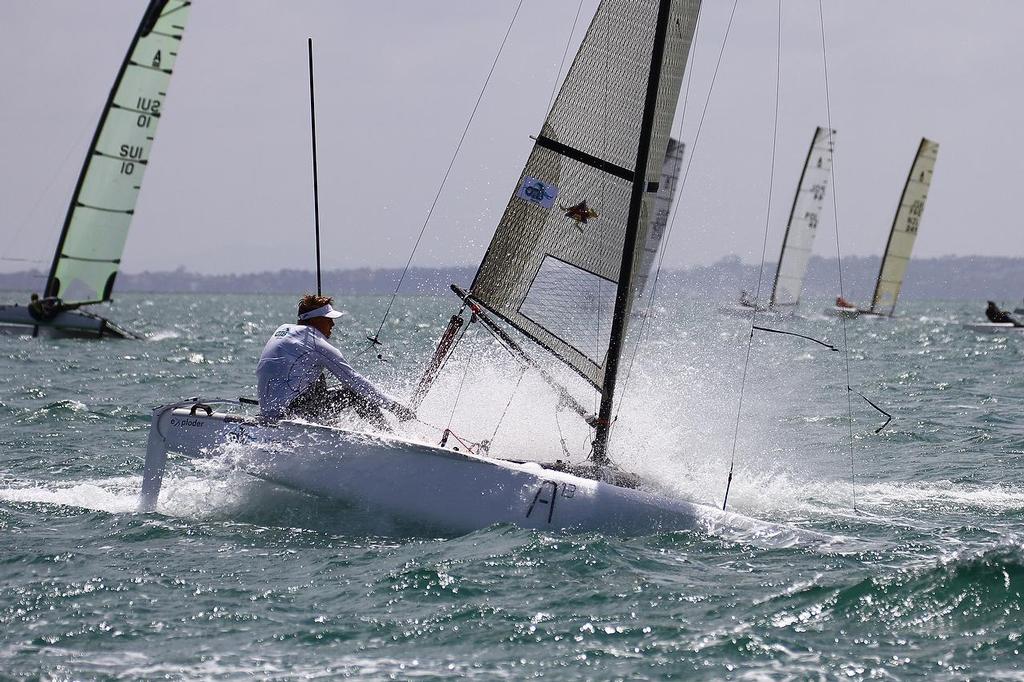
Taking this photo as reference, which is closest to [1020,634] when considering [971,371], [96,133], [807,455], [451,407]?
[451,407]

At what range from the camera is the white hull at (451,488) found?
6902mm

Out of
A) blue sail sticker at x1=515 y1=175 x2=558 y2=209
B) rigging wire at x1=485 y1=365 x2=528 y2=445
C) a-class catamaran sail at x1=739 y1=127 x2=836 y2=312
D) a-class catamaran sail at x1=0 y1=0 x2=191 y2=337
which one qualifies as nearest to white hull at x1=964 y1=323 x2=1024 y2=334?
a-class catamaran sail at x1=739 y1=127 x2=836 y2=312

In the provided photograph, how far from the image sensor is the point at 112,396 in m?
14.5

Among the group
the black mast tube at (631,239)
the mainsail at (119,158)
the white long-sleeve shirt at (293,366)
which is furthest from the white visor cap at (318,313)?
the mainsail at (119,158)

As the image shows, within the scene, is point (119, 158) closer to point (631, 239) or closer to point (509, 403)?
point (509, 403)

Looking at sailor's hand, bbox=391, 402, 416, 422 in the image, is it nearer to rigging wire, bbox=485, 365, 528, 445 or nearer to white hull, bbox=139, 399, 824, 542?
white hull, bbox=139, 399, 824, 542

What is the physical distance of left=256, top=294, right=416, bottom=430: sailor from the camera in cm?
746

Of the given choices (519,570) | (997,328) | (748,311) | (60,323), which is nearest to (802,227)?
(997,328)

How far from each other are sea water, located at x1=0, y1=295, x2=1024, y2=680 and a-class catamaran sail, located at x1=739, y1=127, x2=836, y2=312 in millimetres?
A: 26478

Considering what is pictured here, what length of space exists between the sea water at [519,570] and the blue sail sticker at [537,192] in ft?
5.10

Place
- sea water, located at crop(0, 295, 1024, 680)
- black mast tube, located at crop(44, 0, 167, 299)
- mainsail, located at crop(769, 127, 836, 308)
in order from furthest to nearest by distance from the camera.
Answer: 1. mainsail, located at crop(769, 127, 836, 308)
2. black mast tube, located at crop(44, 0, 167, 299)
3. sea water, located at crop(0, 295, 1024, 680)

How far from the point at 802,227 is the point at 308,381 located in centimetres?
3269

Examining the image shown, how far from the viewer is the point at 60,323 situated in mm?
24641

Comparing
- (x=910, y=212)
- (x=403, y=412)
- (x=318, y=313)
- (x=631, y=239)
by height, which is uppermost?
(x=910, y=212)
